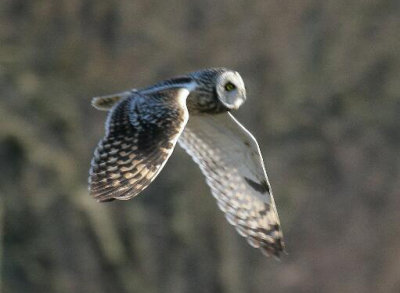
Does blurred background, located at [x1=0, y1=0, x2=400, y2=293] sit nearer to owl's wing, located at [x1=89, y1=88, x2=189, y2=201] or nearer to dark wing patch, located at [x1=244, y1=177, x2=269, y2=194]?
dark wing patch, located at [x1=244, y1=177, x2=269, y2=194]

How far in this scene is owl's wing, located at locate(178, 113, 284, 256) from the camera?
7812 mm

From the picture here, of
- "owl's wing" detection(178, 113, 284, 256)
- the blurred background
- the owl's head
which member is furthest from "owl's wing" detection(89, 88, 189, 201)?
the blurred background

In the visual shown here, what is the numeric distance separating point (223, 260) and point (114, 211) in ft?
4.01

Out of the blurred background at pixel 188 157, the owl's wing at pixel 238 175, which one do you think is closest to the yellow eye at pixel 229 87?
the owl's wing at pixel 238 175

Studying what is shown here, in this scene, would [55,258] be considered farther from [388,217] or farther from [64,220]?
[388,217]

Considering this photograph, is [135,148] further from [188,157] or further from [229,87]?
[188,157]

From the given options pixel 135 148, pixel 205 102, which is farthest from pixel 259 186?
pixel 135 148

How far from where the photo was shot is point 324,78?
555 inches

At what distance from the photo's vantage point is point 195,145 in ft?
26.4

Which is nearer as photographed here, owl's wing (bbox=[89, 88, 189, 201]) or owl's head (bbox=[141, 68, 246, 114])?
owl's wing (bbox=[89, 88, 189, 201])

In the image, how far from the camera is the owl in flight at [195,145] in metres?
6.81

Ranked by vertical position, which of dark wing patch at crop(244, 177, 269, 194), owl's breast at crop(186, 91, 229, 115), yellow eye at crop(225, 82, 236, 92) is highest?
yellow eye at crop(225, 82, 236, 92)

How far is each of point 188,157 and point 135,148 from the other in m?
6.34

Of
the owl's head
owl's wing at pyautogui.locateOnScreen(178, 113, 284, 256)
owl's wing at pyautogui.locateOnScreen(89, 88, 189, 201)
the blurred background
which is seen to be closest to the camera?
owl's wing at pyautogui.locateOnScreen(89, 88, 189, 201)
